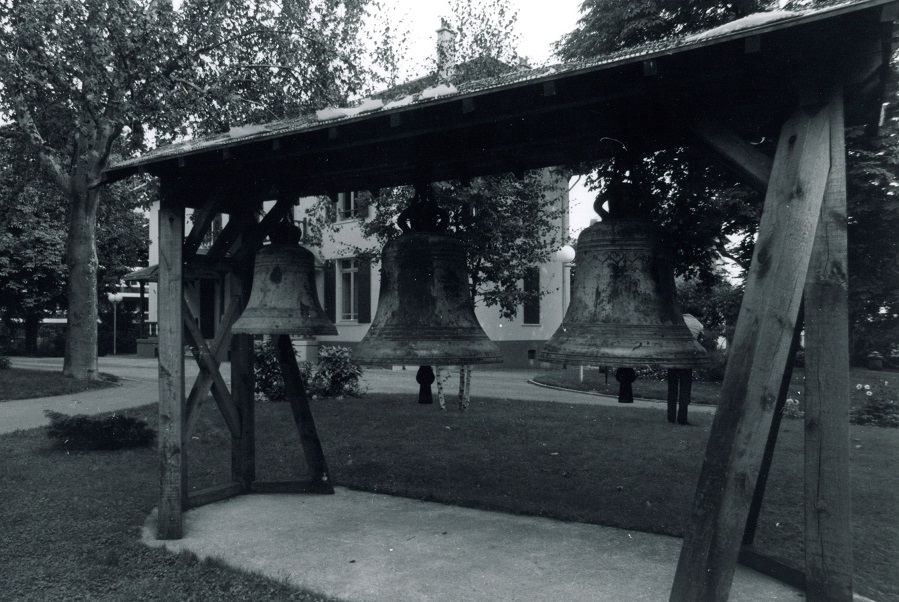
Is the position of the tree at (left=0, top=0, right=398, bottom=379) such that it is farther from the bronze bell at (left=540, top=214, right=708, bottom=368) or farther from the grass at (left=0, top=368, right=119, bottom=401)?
the bronze bell at (left=540, top=214, right=708, bottom=368)

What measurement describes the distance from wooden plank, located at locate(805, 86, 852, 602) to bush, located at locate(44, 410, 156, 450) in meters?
7.84

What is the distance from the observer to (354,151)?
513 centimetres

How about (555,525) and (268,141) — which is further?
(555,525)

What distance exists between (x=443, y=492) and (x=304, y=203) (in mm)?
20342

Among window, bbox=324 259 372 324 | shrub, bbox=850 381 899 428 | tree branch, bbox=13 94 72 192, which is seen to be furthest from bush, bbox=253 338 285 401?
window, bbox=324 259 372 324

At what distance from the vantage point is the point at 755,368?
303 centimetres

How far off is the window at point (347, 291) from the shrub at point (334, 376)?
11262 mm

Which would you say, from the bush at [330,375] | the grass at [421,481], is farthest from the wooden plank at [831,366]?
the bush at [330,375]

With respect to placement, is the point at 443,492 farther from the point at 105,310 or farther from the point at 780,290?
the point at 105,310

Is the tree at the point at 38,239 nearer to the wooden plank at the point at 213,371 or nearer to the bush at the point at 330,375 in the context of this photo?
the bush at the point at 330,375

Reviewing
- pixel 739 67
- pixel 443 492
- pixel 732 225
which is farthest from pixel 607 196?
pixel 732 225

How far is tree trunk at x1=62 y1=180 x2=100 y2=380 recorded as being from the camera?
655 inches

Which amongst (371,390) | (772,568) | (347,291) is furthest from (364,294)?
(772,568)

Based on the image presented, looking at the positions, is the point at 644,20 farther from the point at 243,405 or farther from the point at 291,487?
the point at 291,487
